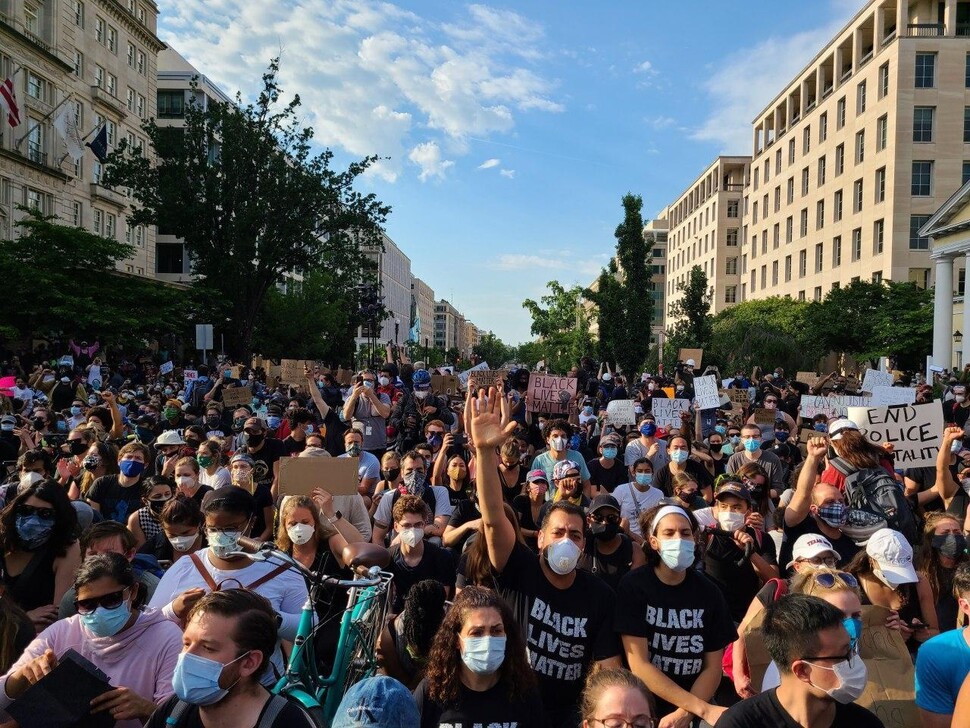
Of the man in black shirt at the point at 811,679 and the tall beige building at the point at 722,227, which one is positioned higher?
the tall beige building at the point at 722,227

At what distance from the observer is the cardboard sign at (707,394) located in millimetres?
11523

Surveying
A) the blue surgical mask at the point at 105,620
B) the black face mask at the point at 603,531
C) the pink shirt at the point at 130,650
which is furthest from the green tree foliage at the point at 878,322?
the blue surgical mask at the point at 105,620

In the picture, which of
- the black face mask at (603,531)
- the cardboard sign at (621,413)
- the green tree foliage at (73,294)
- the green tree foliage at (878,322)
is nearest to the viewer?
the black face mask at (603,531)

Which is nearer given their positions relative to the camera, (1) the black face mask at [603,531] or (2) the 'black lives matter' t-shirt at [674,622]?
(2) the 'black lives matter' t-shirt at [674,622]

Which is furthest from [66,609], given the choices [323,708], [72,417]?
[72,417]

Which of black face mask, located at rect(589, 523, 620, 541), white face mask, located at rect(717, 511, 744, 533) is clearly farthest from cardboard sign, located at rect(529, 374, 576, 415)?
white face mask, located at rect(717, 511, 744, 533)

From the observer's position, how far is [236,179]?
3222cm

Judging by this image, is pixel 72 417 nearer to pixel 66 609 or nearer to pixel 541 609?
pixel 66 609

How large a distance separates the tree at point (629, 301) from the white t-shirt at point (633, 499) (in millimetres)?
23090

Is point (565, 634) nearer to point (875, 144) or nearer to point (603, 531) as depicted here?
point (603, 531)

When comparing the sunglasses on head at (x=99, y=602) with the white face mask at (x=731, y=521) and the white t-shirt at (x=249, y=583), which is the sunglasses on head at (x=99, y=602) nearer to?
the white t-shirt at (x=249, y=583)

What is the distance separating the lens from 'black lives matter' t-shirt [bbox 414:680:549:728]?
A: 296cm

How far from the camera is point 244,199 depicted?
3253 centimetres

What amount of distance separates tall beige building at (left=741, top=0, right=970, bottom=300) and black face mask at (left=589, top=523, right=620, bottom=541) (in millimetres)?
44660
